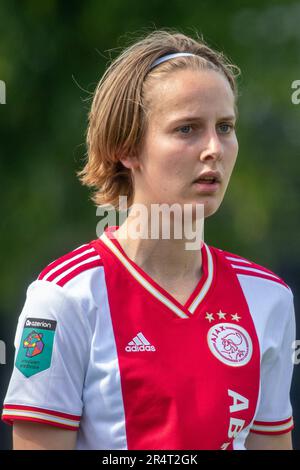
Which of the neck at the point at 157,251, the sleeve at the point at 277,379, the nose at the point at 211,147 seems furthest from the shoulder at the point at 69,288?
the sleeve at the point at 277,379

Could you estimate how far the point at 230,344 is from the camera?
2504mm

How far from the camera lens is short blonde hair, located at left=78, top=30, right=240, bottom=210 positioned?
253cm

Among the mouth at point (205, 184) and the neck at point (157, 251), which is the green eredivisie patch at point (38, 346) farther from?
the mouth at point (205, 184)

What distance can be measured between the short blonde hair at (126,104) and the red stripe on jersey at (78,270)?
0.25 meters

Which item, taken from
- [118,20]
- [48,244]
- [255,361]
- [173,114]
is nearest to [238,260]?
[255,361]

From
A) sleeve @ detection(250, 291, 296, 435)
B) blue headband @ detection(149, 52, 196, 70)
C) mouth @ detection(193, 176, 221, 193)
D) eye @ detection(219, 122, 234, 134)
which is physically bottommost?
sleeve @ detection(250, 291, 296, 435)

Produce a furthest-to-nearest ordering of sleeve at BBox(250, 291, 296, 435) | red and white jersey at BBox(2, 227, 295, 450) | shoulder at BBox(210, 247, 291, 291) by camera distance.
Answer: shoulder at BBox(210, 247, 291, 291) < sleeve at BBox(250, 291, 296, 435) < red and white jersey at BBox(2, 227, 295, 450)

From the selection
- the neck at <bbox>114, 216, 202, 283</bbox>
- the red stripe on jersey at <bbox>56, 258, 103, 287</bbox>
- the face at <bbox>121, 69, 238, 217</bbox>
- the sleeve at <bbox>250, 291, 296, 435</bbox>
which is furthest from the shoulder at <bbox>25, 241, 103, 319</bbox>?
the sleeve at <bbox>250, 291, 296, 435</bbox>

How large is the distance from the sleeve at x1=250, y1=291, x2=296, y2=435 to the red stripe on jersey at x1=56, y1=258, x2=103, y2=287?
1.64 ft

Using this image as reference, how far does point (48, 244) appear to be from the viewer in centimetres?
495

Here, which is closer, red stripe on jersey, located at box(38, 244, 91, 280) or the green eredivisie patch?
the green eredivisie patch

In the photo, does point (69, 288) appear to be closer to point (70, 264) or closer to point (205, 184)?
point (70, 264)

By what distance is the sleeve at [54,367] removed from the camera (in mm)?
2383

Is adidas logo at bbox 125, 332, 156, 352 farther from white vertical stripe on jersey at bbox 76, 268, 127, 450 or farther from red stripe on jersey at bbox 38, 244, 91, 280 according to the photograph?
red stripe on jersey at bbox 38, 244, 91, 280
